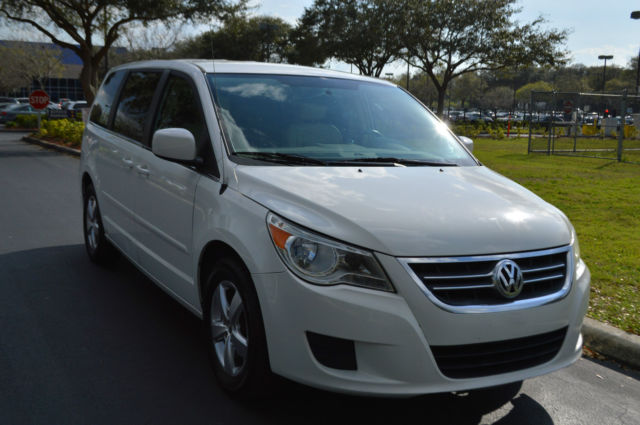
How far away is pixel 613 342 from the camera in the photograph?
14.6 ft

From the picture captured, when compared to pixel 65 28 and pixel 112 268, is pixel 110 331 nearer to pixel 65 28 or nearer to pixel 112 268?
pixel 112 268

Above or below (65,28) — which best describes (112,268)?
below

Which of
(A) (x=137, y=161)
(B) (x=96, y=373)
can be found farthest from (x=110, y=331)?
(A) (x=137, y=161)

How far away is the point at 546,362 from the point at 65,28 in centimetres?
2393

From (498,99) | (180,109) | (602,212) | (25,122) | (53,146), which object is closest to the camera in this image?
(180,109)

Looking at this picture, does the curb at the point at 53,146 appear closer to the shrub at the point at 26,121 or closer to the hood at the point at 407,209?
the shrub at the point at 26,121

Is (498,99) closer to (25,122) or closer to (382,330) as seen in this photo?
(25,122)

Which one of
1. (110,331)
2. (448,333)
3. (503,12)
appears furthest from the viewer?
(503,12)

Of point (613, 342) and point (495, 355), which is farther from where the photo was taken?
point (613, 342)

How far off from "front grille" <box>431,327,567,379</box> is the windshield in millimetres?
1344

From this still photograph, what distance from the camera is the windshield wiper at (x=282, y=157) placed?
12.3 ft

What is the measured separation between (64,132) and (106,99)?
17521mm

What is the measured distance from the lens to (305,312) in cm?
288

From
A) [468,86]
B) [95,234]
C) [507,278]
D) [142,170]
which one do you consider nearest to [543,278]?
[507,278]
